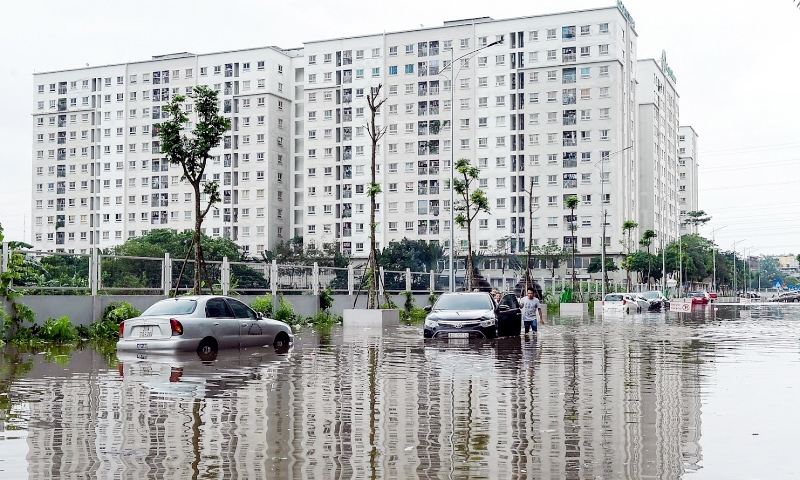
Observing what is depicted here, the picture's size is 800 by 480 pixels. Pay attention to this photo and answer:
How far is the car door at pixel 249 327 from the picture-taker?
2150 cm

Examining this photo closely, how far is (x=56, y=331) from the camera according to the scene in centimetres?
2366

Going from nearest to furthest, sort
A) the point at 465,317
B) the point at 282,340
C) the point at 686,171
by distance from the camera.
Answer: the point at 282,340
the point at 465,317
the point at 686,171

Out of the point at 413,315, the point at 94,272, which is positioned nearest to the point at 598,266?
the point at 413,315

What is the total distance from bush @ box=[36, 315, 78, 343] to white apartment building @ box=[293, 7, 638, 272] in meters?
93.7

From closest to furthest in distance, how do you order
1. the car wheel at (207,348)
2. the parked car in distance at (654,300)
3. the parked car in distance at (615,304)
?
the car wheel at (207,348) < the parked car in distance at (615,304) < the parked car in distance at (654,300)

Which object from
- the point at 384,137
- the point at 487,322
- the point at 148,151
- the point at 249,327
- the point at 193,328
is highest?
the point at 384,137

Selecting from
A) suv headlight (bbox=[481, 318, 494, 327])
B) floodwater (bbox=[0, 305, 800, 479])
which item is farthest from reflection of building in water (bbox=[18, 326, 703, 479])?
suv headlight (bbox=[481, 318, 494, 327])

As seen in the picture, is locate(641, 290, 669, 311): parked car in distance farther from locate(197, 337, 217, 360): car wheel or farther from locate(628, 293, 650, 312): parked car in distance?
locate(197, 337, 217, 360): car wheel

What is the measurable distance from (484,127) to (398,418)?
4615 inches

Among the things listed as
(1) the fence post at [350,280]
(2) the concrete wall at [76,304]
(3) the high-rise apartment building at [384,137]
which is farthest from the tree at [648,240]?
(2) the concrete wall at [76,304]

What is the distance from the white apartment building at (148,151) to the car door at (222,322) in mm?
111643

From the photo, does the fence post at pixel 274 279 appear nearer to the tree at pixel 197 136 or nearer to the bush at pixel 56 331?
the tree at pixel 197 136

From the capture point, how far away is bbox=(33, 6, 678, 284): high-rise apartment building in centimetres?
11988

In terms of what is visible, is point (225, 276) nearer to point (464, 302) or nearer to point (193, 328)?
point (464, 302)
